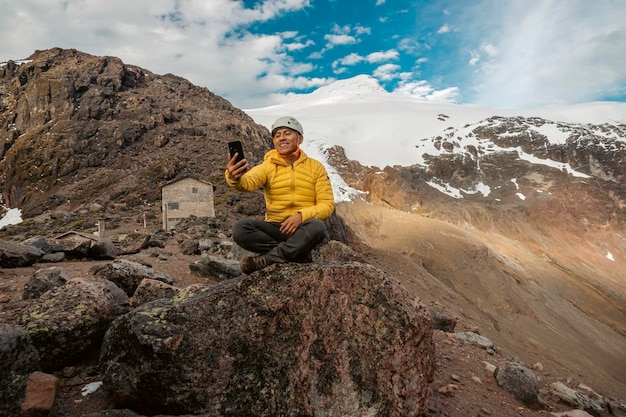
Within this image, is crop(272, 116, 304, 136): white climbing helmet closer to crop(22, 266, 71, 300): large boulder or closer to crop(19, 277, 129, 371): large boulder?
crop(19, 277, 129, 371): large boulder

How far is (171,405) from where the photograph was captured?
4.02m

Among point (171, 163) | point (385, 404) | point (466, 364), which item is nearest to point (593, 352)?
point (466, 364)

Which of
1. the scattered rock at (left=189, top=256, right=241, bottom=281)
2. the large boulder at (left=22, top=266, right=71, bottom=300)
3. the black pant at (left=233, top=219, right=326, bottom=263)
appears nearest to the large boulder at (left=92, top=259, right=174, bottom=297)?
the large boulder at (left=22, top=266, right=71, bottom=300)

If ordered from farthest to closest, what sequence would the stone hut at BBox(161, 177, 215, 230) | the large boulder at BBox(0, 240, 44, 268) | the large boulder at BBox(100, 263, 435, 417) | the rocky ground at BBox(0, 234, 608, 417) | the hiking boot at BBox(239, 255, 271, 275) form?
the stone hut at BBox(161, 177, 215, 230) → the large boulder at BBox(0, 240, 44, 268) → the hiking boot at BBox(239, 255, 271, 275) → the rocky ground at BBox(0, 234, 608, 417) → the large boulder at BBox(100, 263, 435, 417)

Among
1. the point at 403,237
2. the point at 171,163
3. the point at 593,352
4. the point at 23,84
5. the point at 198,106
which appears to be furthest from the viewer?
the point at 198,106

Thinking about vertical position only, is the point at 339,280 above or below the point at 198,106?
below

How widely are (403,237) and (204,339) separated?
46744 mm

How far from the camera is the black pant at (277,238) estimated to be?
4.32 meters

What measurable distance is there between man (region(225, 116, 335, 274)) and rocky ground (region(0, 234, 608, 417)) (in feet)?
7.94

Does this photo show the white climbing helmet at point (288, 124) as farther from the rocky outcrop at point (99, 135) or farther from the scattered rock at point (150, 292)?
the rocky outcrop at point (99, 135)

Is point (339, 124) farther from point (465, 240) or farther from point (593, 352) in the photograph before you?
point (593, 352)

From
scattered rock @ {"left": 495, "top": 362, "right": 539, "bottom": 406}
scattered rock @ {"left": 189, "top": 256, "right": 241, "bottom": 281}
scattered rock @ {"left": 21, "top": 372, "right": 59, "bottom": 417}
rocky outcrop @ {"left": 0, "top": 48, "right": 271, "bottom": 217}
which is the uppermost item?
rocky outcrop @ {"left": 0, "top": 48, "right": 271, "bottom": 217}

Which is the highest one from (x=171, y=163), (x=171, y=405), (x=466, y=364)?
(x=171, y=163)

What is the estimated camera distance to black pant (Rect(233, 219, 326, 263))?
4320 mm
